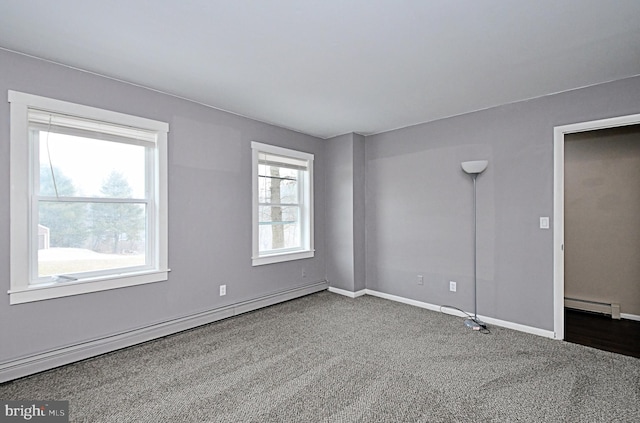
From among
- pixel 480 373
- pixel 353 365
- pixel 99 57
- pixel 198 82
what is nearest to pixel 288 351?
pixel 353 365

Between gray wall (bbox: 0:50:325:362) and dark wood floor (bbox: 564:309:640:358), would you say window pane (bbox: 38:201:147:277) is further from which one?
dark wood floor (bbox: 564:309:640:358)

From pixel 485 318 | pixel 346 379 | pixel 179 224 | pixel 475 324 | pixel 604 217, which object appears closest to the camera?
pixel 346 379

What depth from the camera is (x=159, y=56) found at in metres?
2.58

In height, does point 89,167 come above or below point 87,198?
above

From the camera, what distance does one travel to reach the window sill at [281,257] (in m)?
4.28

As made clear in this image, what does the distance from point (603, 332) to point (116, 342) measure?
497cm

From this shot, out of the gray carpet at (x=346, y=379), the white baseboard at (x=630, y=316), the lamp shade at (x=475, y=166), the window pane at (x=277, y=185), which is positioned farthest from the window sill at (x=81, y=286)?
the white baseboard at (x=630, y=316)

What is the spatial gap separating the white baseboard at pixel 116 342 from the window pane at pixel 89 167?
4.34 feet

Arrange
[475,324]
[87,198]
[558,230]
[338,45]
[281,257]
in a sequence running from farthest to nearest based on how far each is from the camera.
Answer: [281,257] < [475,324] < [558,230] < [87,198] < [338,45]

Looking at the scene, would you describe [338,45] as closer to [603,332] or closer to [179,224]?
[179,224]

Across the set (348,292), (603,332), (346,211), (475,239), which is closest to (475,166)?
(475,239)

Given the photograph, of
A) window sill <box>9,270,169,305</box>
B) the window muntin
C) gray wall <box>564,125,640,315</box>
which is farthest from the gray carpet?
gray wall <box>564,125,640,315</box>

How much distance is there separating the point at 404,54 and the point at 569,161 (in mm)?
3275

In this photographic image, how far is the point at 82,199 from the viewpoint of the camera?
290 cm
